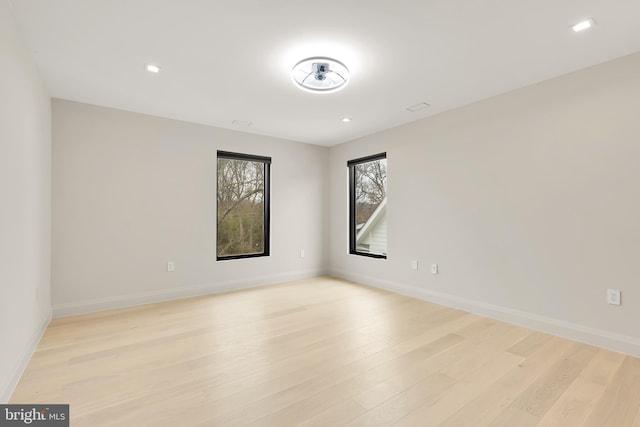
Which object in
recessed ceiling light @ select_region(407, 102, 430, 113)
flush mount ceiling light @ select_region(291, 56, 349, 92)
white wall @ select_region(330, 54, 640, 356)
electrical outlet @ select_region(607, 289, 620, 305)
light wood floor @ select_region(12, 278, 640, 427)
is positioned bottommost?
light wood floor @ select_region(12, 278, 640, 427)

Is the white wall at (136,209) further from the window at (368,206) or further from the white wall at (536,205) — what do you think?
the white wall at (536,205)

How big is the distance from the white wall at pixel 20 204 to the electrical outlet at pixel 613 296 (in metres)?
4.31

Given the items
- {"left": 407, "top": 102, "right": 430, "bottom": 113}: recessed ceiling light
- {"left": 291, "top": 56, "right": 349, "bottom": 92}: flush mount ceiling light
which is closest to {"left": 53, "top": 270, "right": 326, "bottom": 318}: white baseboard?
{"left": 291, "top": 56, "right": 349, "bottom": 92}: flush mount ceiling light

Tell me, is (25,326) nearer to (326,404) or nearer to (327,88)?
(326,404)

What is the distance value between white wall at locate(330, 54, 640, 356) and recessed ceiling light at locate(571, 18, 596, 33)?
2.47 feet

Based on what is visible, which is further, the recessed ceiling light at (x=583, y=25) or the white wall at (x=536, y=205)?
the white wall at (x=536, y=205)

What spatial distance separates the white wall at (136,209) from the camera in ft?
10.7

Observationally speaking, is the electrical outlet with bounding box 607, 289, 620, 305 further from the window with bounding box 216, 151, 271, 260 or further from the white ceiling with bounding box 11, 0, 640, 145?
the window with bounding box 216, 151, 271, 260

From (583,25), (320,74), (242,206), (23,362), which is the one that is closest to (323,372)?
(23,362)

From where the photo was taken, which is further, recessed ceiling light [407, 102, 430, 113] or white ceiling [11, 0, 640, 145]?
recessed ceiling light [407, 102, 430, 113]

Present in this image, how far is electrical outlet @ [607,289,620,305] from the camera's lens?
2.42 meters

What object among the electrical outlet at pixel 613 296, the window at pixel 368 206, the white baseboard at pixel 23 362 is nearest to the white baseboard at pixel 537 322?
the electrical outlet at pixel 613 296

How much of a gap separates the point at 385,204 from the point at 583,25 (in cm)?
297

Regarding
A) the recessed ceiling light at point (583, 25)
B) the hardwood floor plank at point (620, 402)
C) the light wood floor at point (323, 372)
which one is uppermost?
the recessed ceiling light at point (583, 25)
